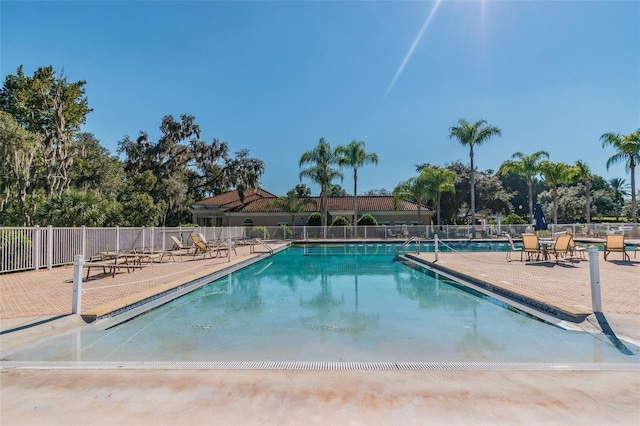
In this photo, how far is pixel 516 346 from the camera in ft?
16.1

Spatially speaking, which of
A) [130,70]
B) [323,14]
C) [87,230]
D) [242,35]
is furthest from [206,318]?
[130,70]

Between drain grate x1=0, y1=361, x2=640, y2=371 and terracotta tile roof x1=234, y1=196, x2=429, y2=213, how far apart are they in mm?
33330

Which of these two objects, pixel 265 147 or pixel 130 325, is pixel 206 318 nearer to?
pixel 130 325

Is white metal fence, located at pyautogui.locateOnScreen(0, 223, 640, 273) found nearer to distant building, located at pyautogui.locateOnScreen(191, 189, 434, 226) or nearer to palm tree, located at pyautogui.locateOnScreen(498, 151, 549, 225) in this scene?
distant building, located at pyautogui.locateOnScreen(191, 189, 434, 226)

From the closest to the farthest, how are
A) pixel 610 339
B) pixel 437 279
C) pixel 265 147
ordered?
pixel 610 339
pixel 437 279
pixel 265 147

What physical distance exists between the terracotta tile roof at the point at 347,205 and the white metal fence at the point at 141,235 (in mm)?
7359

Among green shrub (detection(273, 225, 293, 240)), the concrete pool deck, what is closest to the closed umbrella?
the concrete pool deck

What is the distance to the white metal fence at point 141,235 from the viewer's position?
1089 centimetres

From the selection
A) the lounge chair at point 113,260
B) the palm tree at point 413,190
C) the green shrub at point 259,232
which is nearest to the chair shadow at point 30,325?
the lounge chair at point 113,260

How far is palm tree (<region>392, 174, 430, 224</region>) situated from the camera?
35.1m

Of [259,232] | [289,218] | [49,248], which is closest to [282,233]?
[259,232]

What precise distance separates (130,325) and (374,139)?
2878 cm

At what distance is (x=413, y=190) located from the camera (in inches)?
1411

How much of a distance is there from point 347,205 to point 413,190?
23.1 feet
